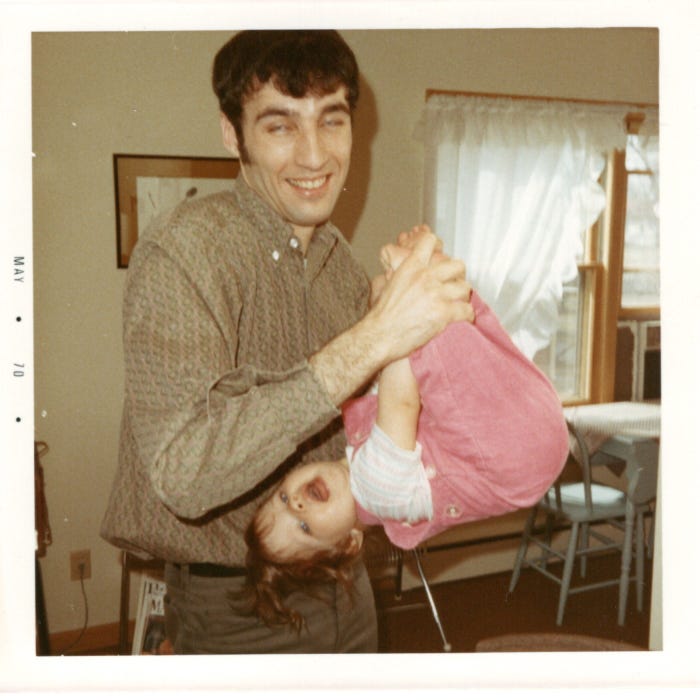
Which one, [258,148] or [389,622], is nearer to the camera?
[258,148]

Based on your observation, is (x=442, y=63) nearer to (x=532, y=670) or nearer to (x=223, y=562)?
(x=223, y=562)

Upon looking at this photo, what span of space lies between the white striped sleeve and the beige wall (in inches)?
11.3

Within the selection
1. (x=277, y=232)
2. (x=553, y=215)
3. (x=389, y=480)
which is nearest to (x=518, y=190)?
(x=553, y=215)

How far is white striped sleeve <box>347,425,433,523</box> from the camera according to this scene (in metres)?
1.04

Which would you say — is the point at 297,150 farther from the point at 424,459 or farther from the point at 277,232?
the point at 424,459

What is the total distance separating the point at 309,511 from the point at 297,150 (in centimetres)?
58

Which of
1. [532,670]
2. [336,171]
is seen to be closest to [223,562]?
[532,670]

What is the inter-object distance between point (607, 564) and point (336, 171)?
0.78 m

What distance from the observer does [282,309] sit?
3.48ft

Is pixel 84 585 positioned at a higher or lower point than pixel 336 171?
lower

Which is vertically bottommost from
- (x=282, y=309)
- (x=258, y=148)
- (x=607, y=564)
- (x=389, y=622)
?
(x=389, y=622)

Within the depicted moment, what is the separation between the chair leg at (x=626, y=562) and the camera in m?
1.11

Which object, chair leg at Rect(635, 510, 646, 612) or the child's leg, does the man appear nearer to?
the child's leg

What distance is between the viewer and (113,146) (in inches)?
41.7
